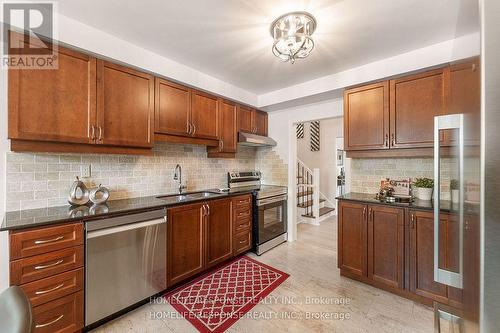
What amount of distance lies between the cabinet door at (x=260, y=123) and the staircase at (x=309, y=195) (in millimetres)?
1682

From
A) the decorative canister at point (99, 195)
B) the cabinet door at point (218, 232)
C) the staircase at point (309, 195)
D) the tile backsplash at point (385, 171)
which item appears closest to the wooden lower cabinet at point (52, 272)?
the decorative canister at point (99, 195)

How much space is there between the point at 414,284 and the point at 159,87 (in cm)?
339

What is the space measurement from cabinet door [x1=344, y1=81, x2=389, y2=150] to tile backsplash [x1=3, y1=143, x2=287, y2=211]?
1.40 meters

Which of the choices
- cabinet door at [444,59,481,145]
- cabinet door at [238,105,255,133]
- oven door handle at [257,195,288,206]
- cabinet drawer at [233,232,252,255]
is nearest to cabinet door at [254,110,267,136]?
cabinet door at [238,105,255,133]

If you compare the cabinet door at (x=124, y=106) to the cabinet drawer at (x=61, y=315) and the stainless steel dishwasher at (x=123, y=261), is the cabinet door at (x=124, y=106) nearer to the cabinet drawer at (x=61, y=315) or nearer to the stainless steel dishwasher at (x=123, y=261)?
the stainless steel dishwasher at (x=123, y=261)

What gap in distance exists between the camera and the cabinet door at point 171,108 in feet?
7.86

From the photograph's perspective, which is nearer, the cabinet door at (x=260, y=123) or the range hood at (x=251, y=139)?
the range hood at (x=251, y=139)

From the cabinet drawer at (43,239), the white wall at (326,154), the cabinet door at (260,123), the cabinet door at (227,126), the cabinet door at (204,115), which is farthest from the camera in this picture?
the white wall at (326,154)

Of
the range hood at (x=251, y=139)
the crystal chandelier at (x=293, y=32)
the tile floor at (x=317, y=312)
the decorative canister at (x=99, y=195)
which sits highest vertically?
the crystal chandelier at (x=293, y=32)

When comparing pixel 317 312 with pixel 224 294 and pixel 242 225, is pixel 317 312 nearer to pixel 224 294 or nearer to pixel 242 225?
pixel 224 294

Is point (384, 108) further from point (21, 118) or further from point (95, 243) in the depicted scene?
point (21, 118)

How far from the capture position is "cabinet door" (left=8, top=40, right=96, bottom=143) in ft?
5.14

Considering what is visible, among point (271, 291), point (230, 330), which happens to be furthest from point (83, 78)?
point (271, 291)

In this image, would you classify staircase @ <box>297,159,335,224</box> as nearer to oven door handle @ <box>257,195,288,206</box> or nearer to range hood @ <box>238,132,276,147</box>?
oven door handle @ <box>257,195,288,206</box>
